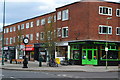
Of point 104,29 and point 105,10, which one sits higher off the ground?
point 105,10

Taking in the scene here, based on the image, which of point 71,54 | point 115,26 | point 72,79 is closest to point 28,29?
point 71,54

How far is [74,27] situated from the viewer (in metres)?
38.6

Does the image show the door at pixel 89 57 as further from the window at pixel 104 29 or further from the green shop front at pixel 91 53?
the window at pixel 104 29

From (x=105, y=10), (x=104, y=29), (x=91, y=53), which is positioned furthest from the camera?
(x=105, y=10)

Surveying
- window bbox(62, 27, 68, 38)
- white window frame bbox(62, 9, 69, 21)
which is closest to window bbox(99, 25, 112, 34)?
window bbox(62, 27, 68, 38)

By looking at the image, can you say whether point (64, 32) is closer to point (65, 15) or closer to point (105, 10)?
point (65, 15)

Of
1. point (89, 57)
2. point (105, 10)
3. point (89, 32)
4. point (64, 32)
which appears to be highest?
point (105, 10)

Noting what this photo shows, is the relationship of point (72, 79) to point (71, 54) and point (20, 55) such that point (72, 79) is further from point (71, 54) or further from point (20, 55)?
point (20, 55)

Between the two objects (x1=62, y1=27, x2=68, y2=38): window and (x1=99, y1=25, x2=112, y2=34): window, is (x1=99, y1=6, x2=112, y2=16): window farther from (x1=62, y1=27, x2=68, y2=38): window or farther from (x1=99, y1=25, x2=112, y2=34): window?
(x1=62, y1=27, x2=68, y2=38): window

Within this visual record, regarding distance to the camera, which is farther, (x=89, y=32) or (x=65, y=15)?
(x=65, y=15)

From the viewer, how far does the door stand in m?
37.0

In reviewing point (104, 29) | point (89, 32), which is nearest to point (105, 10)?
point (104, 29)

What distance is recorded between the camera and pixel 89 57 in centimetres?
3709

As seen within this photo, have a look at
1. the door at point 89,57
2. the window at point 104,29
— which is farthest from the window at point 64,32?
the window at point 104,29
